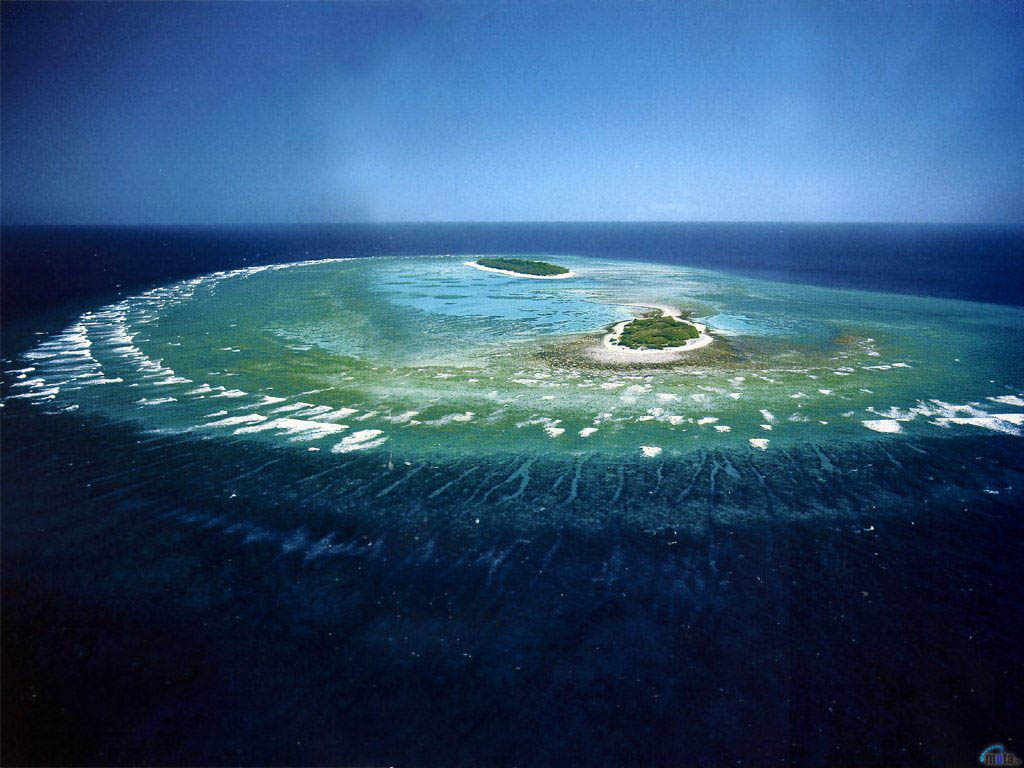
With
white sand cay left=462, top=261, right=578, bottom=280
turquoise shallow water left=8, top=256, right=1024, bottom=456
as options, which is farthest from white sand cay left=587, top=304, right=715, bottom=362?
Answer: white sand cay left=462, top=261, right=578, bottom=280

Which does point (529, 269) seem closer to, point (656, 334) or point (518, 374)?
point (656, 334)

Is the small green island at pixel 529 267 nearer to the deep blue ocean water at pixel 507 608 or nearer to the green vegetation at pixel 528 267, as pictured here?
the green vegetation at pixel 528 267

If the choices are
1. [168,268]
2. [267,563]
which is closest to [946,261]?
[267,563]

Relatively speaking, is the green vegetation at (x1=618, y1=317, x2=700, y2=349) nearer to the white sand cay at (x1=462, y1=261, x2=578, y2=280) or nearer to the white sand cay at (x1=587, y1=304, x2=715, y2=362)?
the white sand cay at (x1=587, y1=304, x2=715, y2=362)

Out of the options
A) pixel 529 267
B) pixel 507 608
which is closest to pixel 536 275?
pixel 529 267

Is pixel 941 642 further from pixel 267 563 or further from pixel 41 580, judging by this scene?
pixel 41 580

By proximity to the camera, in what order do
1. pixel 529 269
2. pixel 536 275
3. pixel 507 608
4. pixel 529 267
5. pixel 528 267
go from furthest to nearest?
pixel 528 267 < pixel 529 267 < pixel 529 269 < pixel 536 275 < pixel 507 608
